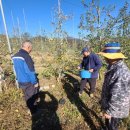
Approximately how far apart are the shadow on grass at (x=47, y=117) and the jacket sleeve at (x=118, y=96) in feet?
6.22

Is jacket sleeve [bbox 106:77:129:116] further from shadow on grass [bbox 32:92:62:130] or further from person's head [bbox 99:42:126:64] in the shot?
shadow on grass [bbox 32:92:62:130]

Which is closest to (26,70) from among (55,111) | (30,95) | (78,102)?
(30,95)

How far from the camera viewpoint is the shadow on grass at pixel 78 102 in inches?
170

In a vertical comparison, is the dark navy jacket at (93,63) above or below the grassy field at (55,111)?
above

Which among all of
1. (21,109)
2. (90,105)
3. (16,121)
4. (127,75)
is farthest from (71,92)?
(127,75)

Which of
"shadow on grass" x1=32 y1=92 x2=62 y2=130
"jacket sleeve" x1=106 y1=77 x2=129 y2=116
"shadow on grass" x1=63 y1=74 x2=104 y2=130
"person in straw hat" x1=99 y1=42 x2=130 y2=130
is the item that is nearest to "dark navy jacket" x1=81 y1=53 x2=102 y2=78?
"shadow on grass" x1=63 y1=74 x2=104 y2=130

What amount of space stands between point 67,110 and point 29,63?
68.2 inches

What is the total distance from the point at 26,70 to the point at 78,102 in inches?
82.9

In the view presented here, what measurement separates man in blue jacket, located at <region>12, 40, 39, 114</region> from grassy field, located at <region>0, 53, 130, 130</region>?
48 cm

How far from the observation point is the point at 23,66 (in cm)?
407

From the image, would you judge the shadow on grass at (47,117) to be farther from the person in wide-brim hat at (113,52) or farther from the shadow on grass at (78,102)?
the person in wide-brim hat at (113,52)

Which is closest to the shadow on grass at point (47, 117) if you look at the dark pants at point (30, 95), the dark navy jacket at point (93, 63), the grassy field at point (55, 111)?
Answer: the grassy field at point (55, 111)

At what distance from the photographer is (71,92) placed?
619cm

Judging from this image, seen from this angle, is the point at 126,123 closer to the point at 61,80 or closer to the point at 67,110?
the point at 67,110
